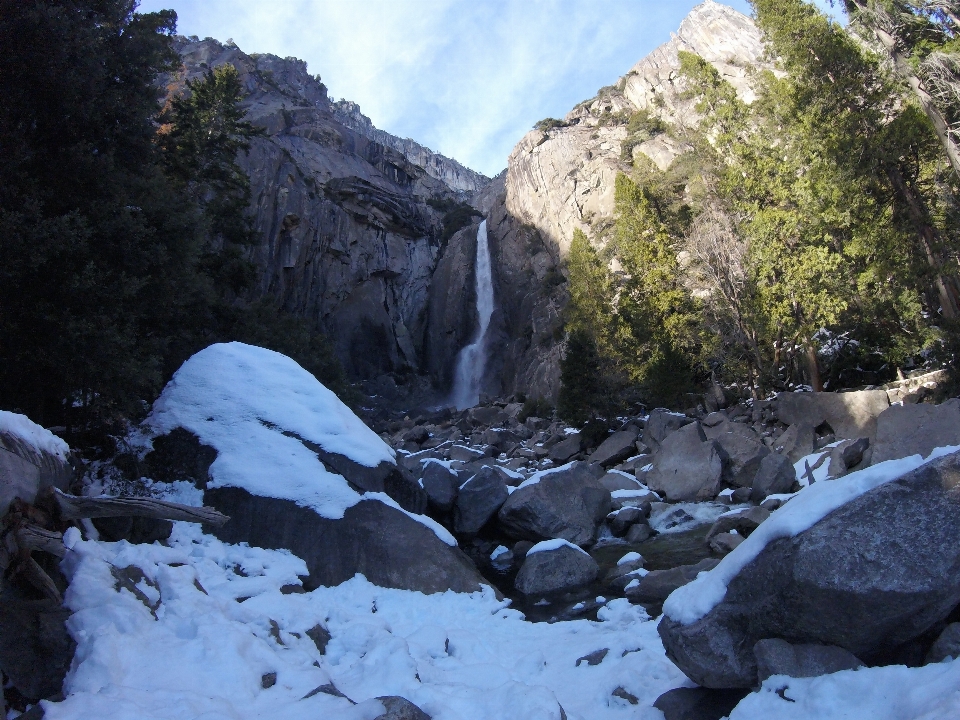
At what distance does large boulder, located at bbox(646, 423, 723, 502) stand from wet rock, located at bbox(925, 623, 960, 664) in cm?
952

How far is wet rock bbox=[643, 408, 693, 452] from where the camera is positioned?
729 inches

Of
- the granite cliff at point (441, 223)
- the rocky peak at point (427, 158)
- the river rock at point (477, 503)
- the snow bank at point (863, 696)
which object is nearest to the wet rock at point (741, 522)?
the river rock at point (477, 503)

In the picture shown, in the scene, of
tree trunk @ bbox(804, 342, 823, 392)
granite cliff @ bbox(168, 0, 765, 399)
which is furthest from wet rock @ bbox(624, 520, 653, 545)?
granite cliff @ bbox(168, 0, 765, 399)

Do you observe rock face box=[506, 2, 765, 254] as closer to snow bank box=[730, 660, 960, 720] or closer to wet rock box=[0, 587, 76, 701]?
→ snow bank box=[730, 660, 960, 720]

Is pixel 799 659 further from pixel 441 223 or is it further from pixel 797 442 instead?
pixel 441 223

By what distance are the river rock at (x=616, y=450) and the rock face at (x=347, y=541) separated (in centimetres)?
1209

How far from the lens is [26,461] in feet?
14.6

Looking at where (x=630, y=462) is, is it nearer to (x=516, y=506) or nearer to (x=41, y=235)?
(x=516, y=506)

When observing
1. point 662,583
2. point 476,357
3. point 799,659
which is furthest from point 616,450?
point 476,357

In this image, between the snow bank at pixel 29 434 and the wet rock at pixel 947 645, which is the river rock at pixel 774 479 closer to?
the wet rock at pixel 947 645

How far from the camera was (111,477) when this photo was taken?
7488 millimetres

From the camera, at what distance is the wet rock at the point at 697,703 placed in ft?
14.0

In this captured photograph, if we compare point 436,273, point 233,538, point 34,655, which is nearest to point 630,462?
point 233,538

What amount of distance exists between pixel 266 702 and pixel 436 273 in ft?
166
